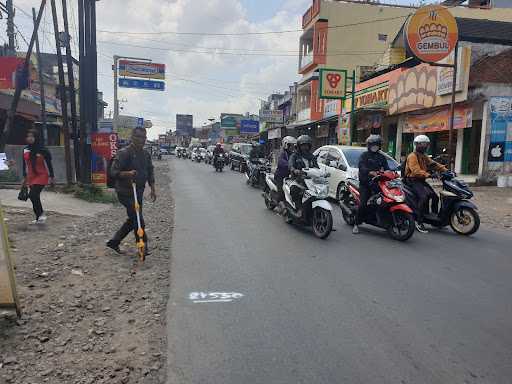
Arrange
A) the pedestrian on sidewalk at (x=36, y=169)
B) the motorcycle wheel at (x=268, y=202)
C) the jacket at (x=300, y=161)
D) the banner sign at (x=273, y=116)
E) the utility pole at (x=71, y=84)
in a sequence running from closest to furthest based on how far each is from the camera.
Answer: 1. the pedestrian on sidewalk at (x=36, y=169)
2. the jacket at (x=300, y=161)
3. the motorcycle wheel at (x=268, y=202)
4. the utility pole at (x=71, y=84)
5. the banner sign at (x=273, y=116)

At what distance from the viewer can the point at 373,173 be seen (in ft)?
27.0

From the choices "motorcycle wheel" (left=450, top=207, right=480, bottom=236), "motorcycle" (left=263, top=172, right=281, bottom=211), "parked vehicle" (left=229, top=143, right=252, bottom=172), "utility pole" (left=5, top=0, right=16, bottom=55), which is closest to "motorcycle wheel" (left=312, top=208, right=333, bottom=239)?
"motorcycle" (left=263, top=172, right=281, bottom=211)

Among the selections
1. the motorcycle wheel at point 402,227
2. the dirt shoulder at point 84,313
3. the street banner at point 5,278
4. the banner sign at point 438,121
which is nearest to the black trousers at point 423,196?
the motorcycle wheel at point 402,227

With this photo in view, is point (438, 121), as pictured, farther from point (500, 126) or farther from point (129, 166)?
point (129, 166)

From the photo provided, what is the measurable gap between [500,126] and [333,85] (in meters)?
10.5

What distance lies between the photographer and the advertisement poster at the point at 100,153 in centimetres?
1370

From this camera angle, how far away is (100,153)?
13695 mm

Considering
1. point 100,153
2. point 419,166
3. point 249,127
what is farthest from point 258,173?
point 249,127

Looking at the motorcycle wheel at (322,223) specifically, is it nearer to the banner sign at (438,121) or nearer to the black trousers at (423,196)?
the black trousers at (423,196)

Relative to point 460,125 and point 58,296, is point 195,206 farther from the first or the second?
point 460,125

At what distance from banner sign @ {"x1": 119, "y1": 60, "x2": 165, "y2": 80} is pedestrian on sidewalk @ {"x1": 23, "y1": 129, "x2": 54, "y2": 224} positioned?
21.7 meters

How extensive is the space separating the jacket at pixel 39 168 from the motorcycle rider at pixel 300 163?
180 inches

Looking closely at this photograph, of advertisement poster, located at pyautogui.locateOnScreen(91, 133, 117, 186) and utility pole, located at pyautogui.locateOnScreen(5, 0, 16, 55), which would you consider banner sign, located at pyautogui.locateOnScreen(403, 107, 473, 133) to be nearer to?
advertisement poster, located at pyautogui.locateOnScreen(91, 133, 117, 186)

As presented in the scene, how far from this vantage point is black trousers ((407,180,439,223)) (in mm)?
8617
